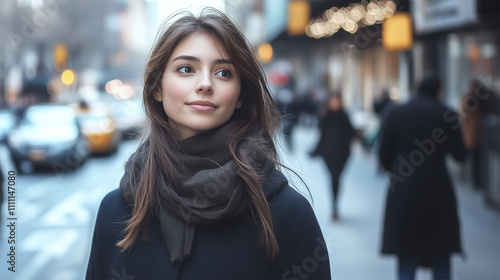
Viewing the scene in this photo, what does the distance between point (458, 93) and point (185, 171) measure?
14345 millimetres

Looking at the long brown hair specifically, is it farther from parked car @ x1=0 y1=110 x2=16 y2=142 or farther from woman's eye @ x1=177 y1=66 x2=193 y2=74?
parked car @ x1=0 y1=110 x2=16 y2=142

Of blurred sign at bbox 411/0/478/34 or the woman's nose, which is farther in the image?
blurred sign at bbox 411/0/478/34

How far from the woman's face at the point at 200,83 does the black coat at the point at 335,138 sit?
703 centimetres

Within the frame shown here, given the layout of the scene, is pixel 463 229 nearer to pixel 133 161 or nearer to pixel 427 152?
pixel 427 152

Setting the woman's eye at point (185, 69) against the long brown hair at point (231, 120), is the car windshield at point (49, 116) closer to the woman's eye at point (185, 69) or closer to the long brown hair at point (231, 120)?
the long brown hair at point (231, 120)

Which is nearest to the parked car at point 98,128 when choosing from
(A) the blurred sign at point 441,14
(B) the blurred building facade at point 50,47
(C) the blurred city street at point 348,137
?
(C) the blurred city street at point 348,137

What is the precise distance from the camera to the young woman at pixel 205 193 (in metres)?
1.99

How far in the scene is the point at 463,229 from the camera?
28.2 feet

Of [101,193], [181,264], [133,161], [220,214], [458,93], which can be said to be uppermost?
[133,161]

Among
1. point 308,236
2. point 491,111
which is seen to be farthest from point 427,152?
point 491,111

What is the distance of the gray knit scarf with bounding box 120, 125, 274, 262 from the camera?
1971 millimetres

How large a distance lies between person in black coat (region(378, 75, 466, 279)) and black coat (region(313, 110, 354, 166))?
141 inches

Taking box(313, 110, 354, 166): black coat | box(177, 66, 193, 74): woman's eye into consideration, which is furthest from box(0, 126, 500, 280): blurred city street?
box(177, 66, 193, 74): woman's eye

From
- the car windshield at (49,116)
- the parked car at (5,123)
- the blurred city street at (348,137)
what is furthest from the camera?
the parked car at (5,123)
